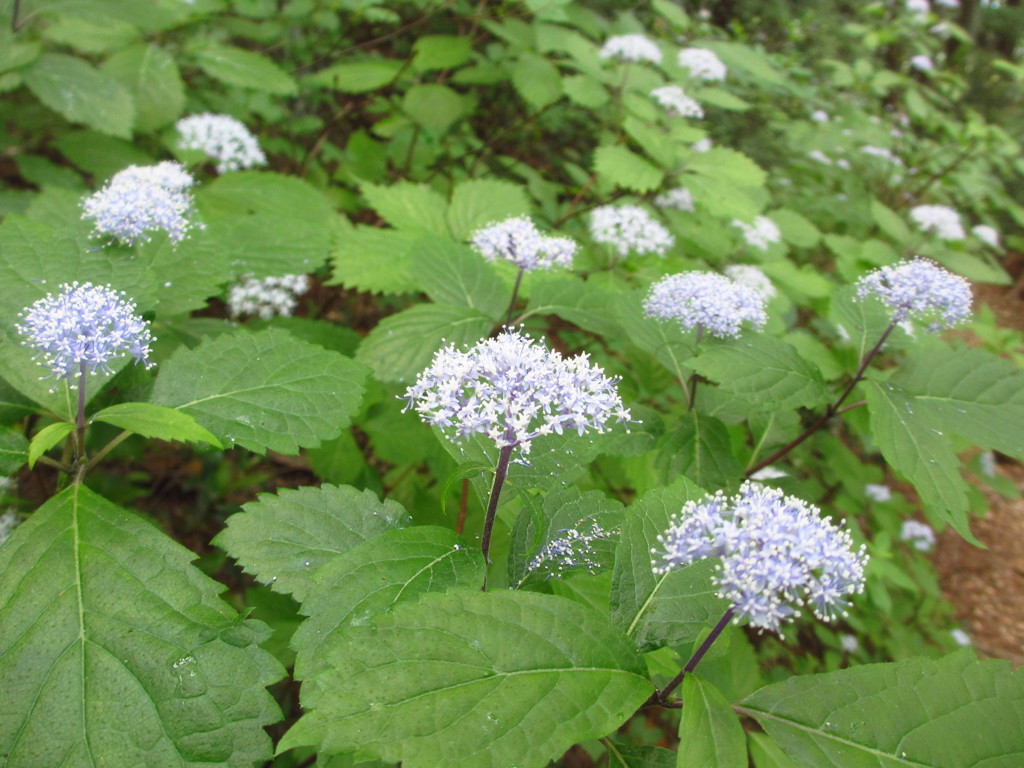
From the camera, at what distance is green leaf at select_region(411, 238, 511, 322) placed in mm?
2455

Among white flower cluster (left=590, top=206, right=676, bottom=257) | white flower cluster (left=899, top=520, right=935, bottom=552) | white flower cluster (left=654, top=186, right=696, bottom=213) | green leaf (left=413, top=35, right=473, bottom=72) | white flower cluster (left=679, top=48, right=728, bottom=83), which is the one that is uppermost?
white flower cluster (left=679, top=48, right=728, bottom=83)

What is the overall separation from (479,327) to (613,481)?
3.67 feet

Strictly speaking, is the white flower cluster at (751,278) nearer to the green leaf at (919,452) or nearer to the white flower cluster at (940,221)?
the green leaf at (919,452)

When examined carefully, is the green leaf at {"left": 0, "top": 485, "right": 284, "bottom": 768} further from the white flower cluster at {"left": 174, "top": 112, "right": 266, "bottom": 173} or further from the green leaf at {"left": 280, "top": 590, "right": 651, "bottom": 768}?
the white flower cluster at {"left": 174, "top": 112, "right": 266, "bottom": 173}

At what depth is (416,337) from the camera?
232cm

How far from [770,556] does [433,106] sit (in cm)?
433

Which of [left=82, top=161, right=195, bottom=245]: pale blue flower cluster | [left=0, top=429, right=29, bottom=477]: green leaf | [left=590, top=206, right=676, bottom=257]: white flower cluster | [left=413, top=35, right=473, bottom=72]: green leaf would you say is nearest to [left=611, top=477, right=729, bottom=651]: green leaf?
[left=0, top=429, right=29, bottom=477]: green leaf

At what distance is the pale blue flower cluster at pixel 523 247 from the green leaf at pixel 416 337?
256mm

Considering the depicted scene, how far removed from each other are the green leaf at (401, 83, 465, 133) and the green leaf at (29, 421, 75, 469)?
3.60 meters

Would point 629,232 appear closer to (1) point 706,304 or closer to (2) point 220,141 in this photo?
(1) point 706,304

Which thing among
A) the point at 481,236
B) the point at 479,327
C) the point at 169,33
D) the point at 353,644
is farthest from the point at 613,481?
the point at 169,33

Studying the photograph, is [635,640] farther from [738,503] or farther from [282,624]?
[282,624]

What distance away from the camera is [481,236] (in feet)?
8.20

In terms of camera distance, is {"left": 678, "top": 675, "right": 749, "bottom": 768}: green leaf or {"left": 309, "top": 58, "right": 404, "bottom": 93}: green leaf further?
{"left": 309, "top": 58, "right": 404, "bottom": 93}: green leaf
